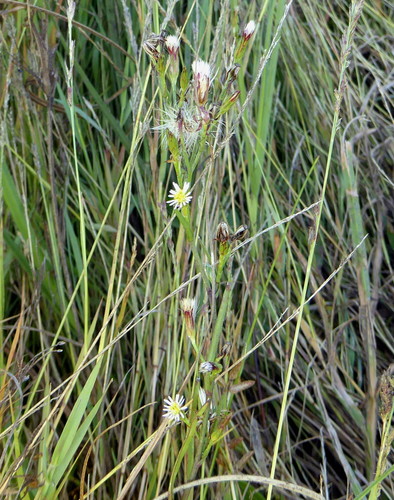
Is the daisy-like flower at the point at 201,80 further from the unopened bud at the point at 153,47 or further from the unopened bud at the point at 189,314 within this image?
the unopened bud at the point at 189,314

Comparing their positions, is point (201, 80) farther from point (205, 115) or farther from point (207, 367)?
point (207, 367)

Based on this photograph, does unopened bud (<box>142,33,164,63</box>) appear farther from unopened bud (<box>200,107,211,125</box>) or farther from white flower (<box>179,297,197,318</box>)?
white flower (<box>179,297,197,318</box>)

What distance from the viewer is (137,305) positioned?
3.45 ft

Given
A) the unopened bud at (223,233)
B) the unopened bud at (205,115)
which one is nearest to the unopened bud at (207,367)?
the unopened bud at (223,233)

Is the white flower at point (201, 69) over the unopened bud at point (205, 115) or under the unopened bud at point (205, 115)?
over

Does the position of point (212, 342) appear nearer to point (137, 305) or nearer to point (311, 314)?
point (137, 305)

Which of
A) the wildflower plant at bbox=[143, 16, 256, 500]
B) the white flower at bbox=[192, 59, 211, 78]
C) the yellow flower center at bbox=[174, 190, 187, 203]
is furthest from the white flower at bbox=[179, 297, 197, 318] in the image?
the white flower at bbox=[192, 59, 211, 78]

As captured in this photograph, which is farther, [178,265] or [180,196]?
[178,265]

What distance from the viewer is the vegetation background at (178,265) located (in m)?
0.87

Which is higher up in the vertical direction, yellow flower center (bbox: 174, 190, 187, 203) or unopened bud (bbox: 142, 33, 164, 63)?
unopened bud (bbox: 142, 33, 164, 63)

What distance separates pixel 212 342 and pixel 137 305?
0.39m

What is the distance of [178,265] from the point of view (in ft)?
2.67

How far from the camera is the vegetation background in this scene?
34.1 inches

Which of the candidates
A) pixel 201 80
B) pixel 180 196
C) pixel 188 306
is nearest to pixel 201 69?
pixel 201 80
